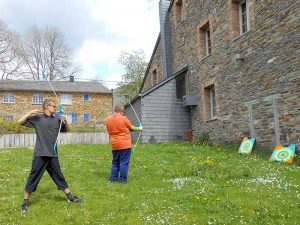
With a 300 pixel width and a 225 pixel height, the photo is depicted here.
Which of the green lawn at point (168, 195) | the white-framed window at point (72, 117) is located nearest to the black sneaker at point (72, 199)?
the green lawn at point (168, 195)

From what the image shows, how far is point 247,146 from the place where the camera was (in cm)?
1398

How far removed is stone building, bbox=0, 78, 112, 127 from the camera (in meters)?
42.2

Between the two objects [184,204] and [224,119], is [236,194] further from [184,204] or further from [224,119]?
[224,119]

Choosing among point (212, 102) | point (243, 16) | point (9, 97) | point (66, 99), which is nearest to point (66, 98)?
point (66, 99)

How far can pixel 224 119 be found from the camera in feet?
53.4

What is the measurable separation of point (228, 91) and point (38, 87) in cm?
3223

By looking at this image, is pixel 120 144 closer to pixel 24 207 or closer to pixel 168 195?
pixel 168 195

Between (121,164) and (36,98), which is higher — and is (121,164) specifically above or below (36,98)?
below

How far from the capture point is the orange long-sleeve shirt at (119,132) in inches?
344

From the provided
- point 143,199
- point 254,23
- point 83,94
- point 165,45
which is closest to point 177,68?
point 165,45

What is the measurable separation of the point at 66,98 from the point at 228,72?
31874 mm

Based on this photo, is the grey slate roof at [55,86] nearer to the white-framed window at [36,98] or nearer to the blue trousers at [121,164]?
the white-framed window at [36,98]

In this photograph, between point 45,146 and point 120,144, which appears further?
point 120,144

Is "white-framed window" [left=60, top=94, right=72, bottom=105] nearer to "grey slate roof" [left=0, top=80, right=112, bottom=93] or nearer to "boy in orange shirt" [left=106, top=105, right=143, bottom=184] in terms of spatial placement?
"grey slate roof" [left=0, top=80, right=112, bottom=93]
